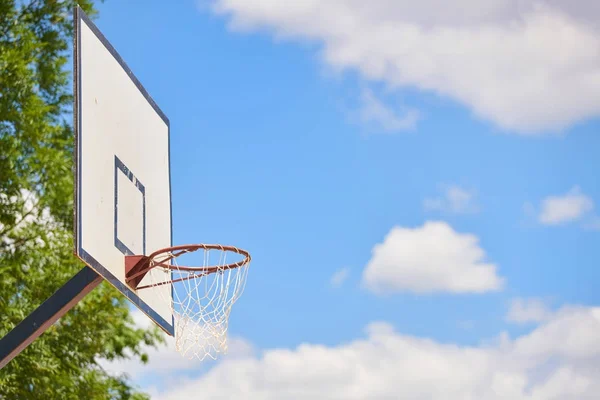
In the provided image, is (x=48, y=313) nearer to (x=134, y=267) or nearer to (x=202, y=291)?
(x=134, y=267)

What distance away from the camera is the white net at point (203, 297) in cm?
598

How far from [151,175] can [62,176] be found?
7.04 metres

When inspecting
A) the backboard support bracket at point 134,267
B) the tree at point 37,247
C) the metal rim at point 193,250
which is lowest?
the backboard support bracket at point 134,267

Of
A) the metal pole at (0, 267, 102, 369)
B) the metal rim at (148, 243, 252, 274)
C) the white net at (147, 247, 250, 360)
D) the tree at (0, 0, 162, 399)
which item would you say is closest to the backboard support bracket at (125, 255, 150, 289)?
the metal rim at (148, 243, 252, 274)

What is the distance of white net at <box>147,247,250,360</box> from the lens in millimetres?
5984

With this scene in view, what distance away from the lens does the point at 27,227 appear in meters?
13.1

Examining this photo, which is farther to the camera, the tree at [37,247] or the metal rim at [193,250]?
the tree at [37,247]

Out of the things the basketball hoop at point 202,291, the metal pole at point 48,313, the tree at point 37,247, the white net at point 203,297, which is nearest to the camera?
the metal pole at point 48,313

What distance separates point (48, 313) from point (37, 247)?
8110 mm

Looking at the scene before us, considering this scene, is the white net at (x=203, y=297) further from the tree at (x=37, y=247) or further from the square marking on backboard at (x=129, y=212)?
the tree at (x=37, y=247)

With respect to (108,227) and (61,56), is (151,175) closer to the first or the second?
(108,227)

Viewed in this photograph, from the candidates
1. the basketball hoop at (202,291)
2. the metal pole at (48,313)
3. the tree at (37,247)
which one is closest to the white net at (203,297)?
the basketball hoop at (202,291)

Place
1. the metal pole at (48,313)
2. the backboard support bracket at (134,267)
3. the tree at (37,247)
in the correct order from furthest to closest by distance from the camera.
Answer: the tree at (37,247)
the backboard support bracket at (134,267)
the metal pole at (48,313)

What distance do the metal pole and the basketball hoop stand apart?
0.64 metres
